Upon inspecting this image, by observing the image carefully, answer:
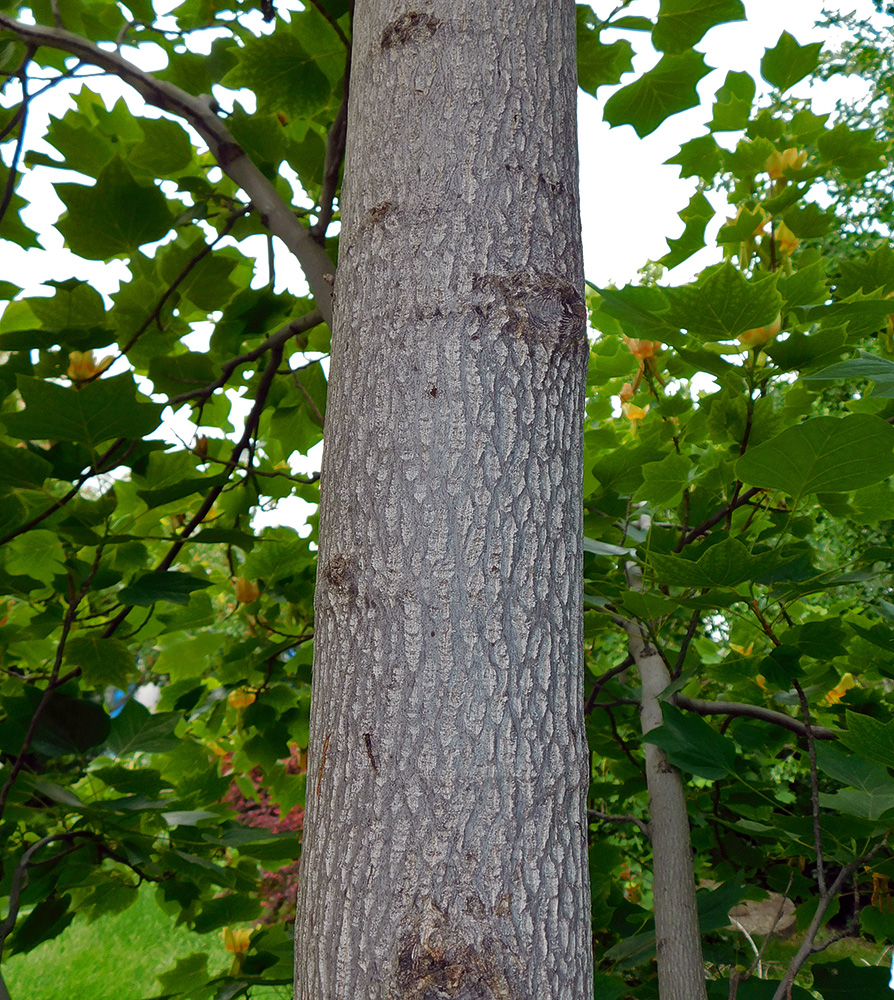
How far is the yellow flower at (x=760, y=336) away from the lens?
3.30ft

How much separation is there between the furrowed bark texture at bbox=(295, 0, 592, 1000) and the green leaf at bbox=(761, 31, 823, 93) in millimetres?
817

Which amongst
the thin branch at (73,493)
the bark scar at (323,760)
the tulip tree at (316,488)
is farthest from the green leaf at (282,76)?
the bark scar at (323,760)

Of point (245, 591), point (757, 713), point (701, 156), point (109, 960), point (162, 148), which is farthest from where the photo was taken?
point (109, 960)

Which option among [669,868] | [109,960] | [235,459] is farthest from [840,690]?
[109,960]

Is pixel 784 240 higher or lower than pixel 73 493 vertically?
higher

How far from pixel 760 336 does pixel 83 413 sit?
90 cm

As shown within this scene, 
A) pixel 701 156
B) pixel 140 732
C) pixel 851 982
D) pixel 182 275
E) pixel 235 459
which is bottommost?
pixel 851 982

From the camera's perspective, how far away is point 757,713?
105cm

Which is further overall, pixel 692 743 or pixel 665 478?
pixel 665 478

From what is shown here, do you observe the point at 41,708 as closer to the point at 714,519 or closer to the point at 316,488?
the point at 316,488

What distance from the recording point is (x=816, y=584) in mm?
905

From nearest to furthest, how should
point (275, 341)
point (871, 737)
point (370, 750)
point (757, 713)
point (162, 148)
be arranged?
point (370, 750) < point (871, 737) < point (757, 713) < point (275, 341) < point (162, 148)

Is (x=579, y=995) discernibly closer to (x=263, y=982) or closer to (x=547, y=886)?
(x=547, y=886)

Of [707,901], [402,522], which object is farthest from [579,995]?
[707,901]
